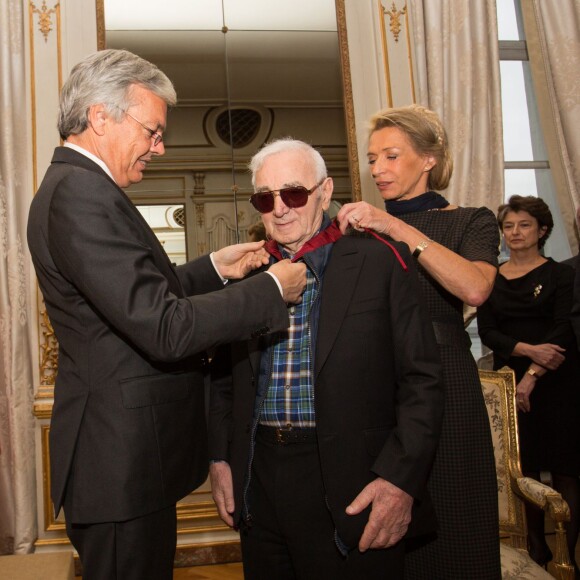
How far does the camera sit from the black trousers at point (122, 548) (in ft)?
4.75

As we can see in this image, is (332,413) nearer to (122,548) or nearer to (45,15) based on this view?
(122,548)

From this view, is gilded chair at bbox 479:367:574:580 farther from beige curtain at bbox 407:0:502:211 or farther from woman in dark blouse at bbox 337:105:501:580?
beige curtain at bbox 407:0:502:211

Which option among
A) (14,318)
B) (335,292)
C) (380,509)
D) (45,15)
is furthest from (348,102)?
(380,509)

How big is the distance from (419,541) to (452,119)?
109 inches

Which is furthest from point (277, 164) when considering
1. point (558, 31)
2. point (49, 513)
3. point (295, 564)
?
point (558, 31)

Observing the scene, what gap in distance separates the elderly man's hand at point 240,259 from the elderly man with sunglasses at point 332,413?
0.48 feet

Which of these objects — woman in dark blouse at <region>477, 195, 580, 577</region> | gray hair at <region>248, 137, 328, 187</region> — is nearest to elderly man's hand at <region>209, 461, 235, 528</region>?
gray hair at <region>248, 137, 328, 187</region>

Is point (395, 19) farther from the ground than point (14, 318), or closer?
farther from the ground

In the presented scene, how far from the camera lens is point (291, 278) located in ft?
5.20

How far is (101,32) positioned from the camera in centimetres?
384

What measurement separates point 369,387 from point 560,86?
3.36 m

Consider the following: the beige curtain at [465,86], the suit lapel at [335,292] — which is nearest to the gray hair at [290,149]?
the suit lapel at [335,292]

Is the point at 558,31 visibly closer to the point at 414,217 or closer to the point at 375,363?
the point at 414,217

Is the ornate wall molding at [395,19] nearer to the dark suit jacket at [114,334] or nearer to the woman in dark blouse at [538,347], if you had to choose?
the woman in dark blouse at [538,347]
